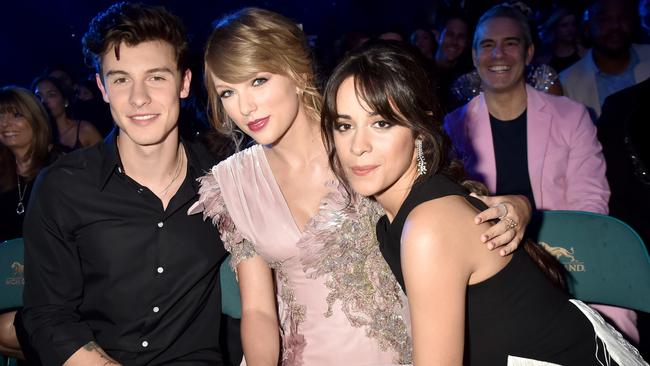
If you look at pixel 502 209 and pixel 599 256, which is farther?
pixel 599 256

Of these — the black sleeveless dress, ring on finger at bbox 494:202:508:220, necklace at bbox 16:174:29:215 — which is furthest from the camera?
necklace at bbox 16:174:29:215

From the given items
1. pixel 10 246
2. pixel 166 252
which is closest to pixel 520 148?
pixel 166 252

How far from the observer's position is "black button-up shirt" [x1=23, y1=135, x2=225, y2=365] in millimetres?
2293

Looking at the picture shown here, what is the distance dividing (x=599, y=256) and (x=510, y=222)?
0.78 meters

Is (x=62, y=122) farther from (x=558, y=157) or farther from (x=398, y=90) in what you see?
(x=398, y=90)

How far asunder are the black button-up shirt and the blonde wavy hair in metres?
0.58

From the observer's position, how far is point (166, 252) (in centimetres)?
231

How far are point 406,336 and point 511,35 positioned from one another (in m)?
2.18

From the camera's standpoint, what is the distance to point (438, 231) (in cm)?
158

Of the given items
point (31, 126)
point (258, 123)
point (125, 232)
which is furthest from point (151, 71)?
point (31, 126)

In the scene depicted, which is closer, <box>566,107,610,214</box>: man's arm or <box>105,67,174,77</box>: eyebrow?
<box>105,67,174,77</box>: eyebrow

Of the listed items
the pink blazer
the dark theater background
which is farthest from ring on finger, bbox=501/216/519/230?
the dark theater background

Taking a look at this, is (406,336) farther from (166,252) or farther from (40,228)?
(40,228)

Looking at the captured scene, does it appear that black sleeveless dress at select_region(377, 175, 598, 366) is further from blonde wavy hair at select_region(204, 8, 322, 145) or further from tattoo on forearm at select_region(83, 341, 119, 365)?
tattoo on forearm at select_region(83, 341, 119, 365)
